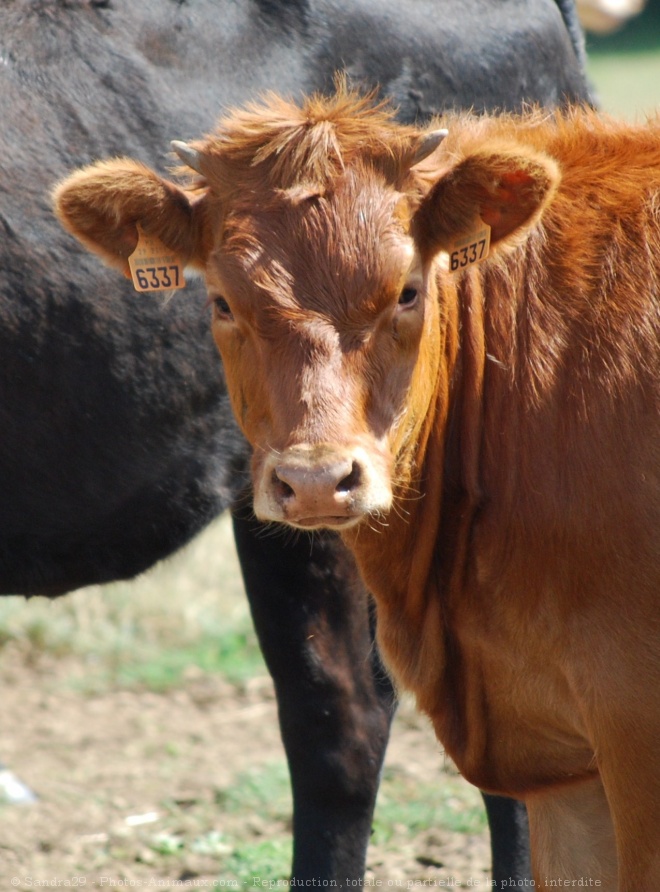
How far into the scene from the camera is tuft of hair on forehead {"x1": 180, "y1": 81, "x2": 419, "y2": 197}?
2.98 metres

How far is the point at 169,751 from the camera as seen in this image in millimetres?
5914

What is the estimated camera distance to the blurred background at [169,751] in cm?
481

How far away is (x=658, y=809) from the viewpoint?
2883 mm

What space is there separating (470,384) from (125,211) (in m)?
0.99

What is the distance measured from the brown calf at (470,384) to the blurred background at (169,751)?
0.84m

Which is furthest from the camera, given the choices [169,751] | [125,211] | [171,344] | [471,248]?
[169,751]

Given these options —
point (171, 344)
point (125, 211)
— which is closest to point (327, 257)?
point (125, 211)

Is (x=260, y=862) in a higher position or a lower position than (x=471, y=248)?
lower

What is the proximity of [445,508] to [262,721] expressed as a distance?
3250 mm

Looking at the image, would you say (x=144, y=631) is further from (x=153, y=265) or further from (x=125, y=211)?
(x=125, y=211)

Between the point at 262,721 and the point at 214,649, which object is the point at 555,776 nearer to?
the point at 262,721

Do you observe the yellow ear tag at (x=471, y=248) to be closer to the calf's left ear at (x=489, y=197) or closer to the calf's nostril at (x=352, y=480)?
the calf's left ear at (x=489, y=197)

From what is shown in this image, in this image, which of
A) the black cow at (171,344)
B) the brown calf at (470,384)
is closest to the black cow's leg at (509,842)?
the black cow at (171,344)

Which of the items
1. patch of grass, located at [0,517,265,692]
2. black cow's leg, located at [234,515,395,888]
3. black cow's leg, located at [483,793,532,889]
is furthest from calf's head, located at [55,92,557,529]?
patch of grass, located at [0,517,265,692]
